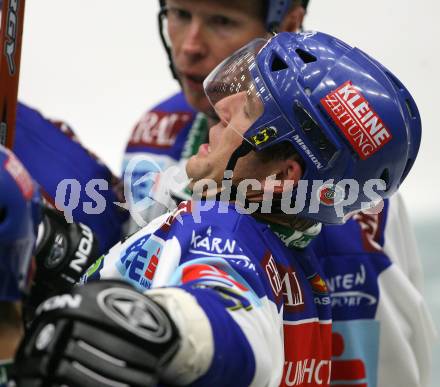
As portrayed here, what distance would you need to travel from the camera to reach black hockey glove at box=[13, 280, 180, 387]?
4.41 feet

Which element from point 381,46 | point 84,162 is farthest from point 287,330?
point 381,46

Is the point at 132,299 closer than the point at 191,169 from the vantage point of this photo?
Yes

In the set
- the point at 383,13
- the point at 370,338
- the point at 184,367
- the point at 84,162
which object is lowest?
the point at 184,367

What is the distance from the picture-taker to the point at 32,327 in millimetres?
1401

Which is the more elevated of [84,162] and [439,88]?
[439,88]

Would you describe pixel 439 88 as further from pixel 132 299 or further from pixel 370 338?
pixel 132 299

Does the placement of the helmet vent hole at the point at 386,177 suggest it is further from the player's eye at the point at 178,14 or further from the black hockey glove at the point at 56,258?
the player's eye at the point at 178,14

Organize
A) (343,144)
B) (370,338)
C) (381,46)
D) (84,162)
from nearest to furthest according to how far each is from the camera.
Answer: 1. (343,144)
2. (370,338)
3. (84,162)
4. (381,46)

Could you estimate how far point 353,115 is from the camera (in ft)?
6.20

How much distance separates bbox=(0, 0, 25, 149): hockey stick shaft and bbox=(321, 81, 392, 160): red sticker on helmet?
64 cm

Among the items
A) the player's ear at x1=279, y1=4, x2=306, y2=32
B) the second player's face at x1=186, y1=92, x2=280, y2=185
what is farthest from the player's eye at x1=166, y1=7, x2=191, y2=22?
the second player's face at x1=186, y1=92, x2=280, y2=185

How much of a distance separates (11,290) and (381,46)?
3.13m

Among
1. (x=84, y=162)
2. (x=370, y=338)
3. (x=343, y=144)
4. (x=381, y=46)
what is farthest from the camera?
(x=381, y=46)

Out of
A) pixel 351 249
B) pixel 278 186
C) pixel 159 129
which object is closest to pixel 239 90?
pixel 278 186
